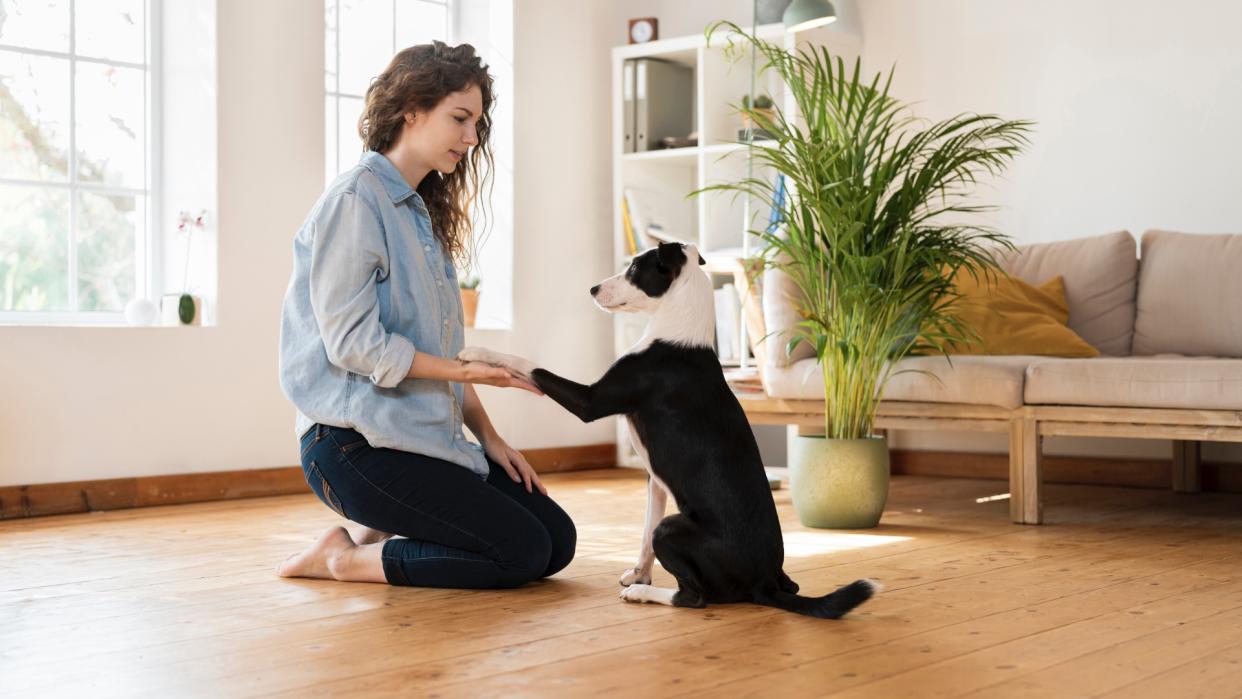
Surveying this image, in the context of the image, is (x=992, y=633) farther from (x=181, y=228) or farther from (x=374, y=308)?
(x=181, y=228)

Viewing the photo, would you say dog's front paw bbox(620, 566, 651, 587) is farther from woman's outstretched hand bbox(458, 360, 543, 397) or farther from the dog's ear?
the dog's ear

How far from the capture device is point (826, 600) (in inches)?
82.8

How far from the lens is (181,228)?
415 centimetres

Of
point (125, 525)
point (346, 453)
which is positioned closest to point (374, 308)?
point (346, 453)

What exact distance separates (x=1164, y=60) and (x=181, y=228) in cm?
353

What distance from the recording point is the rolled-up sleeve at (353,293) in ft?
7.46

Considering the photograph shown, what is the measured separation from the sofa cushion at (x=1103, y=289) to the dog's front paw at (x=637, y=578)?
7.97ft

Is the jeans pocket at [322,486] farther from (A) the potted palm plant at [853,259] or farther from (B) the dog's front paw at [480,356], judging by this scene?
(A) the potted palm plant at [853,259]

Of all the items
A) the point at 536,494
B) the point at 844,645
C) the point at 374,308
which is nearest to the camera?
the point at 844,645

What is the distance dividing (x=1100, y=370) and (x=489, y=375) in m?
1.89

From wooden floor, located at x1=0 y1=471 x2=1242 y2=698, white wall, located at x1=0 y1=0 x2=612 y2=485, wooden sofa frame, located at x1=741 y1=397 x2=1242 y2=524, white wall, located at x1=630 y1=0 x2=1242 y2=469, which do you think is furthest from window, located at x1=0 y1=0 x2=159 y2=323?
white wall, located at x1=630 y1=0 x2=1242 y2=469

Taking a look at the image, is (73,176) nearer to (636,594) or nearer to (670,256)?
(670,256)

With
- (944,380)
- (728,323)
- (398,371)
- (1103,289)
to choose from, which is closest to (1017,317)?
(1103,289)

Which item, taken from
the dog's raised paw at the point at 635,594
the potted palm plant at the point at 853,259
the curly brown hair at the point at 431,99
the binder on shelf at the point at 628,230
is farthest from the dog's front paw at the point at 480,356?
the binder on shelf at the point at 628,230
